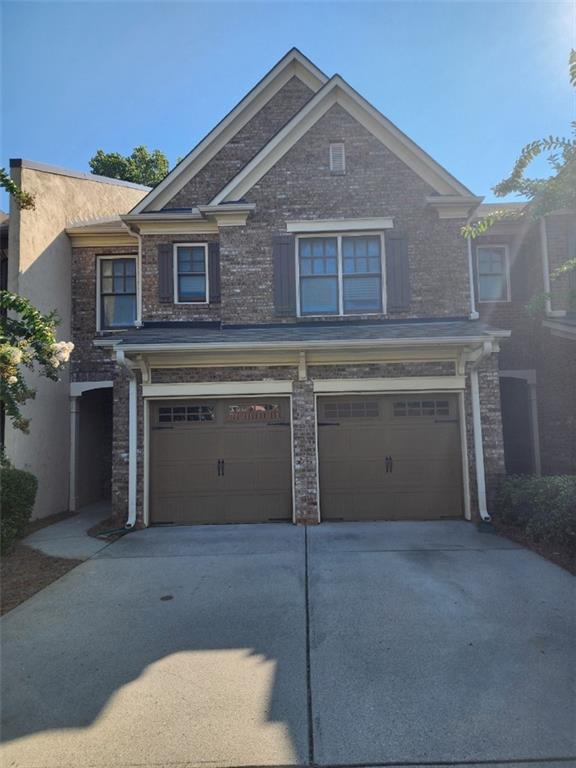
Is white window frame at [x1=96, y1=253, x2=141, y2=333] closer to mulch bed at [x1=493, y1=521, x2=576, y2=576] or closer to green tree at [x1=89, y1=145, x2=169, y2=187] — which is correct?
Answer: mulch bed at [x1=493, y1=521, x2=576, y2=576]

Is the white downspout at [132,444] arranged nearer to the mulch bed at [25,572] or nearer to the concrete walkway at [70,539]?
the concrete walkway at [70,539]

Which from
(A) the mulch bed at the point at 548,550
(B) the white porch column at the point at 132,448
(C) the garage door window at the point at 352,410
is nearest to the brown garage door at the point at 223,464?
(B) the white porch column at the point at 132,448

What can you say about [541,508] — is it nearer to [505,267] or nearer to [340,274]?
[340,274]

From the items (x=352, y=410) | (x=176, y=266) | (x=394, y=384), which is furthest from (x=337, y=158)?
(x=352, y=410)

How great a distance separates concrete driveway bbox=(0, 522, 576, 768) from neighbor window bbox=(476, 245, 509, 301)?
698 cm

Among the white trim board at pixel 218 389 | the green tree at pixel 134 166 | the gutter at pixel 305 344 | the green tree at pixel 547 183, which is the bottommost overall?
the white trim board at pixel 218 389

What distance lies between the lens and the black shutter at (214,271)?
1035 centimetres

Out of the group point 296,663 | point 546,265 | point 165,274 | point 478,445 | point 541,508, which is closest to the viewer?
point 296,663

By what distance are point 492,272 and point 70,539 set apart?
36.1ft

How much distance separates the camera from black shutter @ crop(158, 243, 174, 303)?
10172 mm

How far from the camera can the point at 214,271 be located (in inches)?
411

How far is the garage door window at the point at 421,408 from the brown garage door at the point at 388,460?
0.02m

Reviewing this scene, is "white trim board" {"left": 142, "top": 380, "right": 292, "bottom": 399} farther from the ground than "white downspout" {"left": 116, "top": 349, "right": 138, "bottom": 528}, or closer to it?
farther from the ground

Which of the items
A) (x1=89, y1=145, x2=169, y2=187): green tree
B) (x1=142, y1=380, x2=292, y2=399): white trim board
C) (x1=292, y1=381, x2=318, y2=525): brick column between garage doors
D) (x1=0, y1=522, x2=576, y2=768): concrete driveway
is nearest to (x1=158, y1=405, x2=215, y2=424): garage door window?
(x1=142, y1=380, x2=292, y2=399): white trim board
